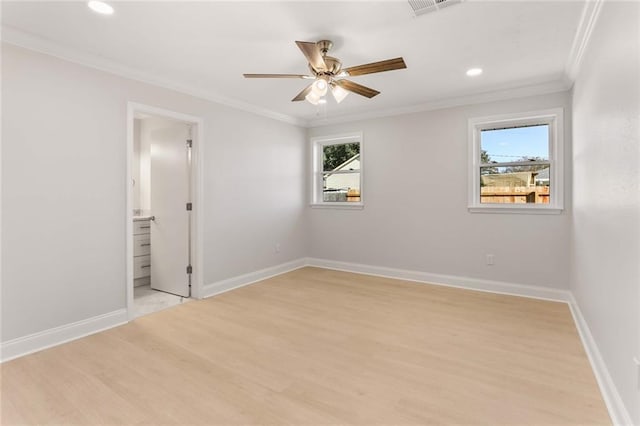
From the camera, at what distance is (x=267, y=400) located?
1.95m

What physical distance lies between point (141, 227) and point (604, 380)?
4.94m

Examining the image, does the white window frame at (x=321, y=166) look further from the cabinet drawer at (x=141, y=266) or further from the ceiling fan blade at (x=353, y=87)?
the cabinet drawer at (x=141, y=266)

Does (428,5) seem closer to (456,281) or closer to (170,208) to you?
(456,281)

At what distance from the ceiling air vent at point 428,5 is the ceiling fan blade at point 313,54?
70cm

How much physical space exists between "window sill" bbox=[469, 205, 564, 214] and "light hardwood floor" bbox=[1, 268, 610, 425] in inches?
42.3

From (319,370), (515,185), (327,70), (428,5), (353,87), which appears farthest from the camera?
(515,185)

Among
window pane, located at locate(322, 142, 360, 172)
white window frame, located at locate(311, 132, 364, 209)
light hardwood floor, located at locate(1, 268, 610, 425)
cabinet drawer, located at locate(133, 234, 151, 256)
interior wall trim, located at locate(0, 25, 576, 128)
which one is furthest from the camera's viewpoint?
window pane, located at locate(322, 142, 360, 172)

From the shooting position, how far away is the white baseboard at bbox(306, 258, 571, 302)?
379 centimetres

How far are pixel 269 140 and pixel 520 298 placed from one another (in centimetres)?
394

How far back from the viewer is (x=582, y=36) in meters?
2.54

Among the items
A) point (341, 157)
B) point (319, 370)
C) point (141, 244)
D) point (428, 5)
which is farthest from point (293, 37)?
point (141, 244)

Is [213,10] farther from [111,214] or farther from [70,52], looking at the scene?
[111,214]

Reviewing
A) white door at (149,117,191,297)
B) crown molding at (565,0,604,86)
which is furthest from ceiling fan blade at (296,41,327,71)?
white door at (149,117,191,297)

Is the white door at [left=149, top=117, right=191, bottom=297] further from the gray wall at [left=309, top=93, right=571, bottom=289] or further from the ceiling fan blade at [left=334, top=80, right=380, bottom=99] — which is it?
the gray wall at [left=309, top=93, right=571, bottom=289]
